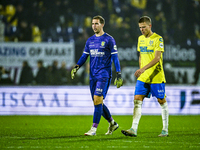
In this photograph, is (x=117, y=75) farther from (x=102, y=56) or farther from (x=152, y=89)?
(x=152, y=89)

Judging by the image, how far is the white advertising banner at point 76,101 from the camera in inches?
455

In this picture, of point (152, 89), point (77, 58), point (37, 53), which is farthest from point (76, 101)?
point (152, 89)

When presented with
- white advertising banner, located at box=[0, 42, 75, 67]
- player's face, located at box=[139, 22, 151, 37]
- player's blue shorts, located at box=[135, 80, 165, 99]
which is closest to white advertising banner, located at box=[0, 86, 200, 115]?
white advertising banner, located at box=[0, 42, 75, 67]

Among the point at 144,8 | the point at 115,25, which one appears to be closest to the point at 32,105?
the point at 115,25

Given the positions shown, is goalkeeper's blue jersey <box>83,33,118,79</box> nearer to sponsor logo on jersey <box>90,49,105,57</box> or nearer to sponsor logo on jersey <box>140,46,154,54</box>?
sponsor logo on jersey <box>90,49,105,57</box>

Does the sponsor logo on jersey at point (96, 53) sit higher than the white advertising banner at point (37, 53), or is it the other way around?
the white advertising banner at point (37, 53)

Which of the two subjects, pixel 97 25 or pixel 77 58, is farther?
pixel 77 58

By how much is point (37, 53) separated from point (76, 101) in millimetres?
4668

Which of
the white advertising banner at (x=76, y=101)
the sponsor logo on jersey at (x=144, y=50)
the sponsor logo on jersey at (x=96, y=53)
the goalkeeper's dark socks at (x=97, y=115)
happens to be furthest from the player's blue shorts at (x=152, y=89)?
the white advertising banner at (x=76, y=101)

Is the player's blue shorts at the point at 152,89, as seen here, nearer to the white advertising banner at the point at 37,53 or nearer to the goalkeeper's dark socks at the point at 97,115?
the goalkeeper's dark socks at the point at 97,115

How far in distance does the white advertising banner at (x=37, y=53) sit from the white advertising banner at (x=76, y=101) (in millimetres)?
3819

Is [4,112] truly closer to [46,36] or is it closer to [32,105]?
[32,105]

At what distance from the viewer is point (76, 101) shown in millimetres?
11750

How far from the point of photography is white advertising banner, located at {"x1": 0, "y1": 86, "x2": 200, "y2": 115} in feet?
37.9
